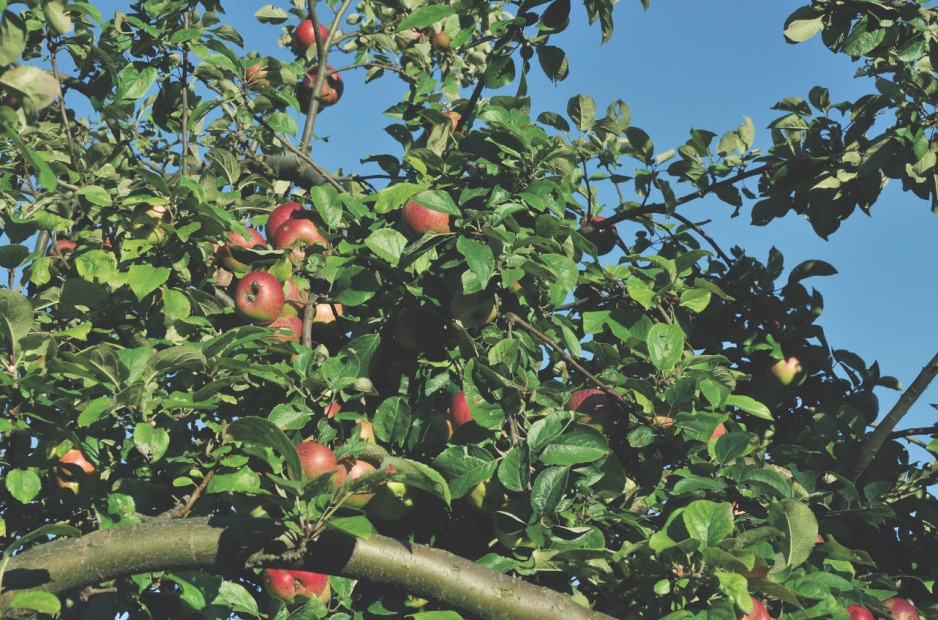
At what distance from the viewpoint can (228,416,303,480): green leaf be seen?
143 centimetres

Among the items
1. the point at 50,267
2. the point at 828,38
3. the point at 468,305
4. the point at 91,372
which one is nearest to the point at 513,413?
the point at 468,305

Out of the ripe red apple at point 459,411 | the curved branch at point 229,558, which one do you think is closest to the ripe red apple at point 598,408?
the ripe red apple at point 459,411

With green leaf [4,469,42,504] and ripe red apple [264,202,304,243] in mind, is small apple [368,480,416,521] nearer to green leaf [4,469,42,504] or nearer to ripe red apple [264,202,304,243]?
green leaf [4,469,42,504]

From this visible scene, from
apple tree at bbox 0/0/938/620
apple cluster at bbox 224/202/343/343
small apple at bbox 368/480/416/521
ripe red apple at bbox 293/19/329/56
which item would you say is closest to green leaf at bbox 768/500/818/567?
apple tree at bbox 0/0/938/620

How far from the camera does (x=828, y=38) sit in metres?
2.56

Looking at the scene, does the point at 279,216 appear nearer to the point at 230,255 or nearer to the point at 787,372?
the point at 230,255

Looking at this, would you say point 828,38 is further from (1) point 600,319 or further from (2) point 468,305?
(2) point 468,305

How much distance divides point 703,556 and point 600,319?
3.16 feet

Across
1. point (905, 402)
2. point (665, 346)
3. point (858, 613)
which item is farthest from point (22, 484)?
point (905, 402)

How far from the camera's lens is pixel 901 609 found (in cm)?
246

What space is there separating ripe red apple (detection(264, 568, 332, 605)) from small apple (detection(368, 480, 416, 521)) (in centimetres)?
26

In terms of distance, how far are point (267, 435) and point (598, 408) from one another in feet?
3.78

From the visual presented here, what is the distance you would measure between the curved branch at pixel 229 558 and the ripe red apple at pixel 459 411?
52cm

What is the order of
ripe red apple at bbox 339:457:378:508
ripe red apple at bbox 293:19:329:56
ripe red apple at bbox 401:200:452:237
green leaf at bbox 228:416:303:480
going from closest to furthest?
green leaf at bbox 228:416:303:480 < ripe red apple at bbox 339:457:378:508 < ripe red apple at bbox 401:200:452:237 < ripe red apple at bbox 293:19:329:56
